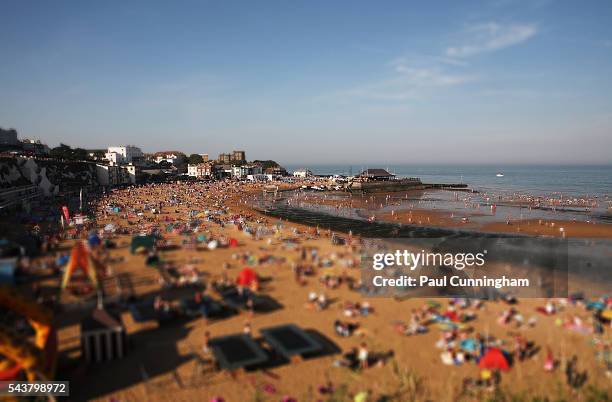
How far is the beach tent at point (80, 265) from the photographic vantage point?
9.41m

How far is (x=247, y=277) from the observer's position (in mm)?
11570

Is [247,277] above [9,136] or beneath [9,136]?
beneath

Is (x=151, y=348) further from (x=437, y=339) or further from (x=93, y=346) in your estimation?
(x=437, y=339)

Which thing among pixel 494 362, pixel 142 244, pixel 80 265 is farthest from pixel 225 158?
pixel 494 362

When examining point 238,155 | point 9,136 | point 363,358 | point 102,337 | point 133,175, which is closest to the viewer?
point 102,337

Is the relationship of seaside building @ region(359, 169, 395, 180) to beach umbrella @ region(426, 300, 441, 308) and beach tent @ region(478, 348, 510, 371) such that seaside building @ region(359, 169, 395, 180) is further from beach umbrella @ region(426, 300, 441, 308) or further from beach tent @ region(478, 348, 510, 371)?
beach tent @ region(478, 348, 510, 371)

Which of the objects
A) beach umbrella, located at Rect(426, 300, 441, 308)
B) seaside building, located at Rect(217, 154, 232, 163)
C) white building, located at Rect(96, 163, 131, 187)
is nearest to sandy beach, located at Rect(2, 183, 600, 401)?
beach umbrella, located at Rect(426, 300, 441, 308)

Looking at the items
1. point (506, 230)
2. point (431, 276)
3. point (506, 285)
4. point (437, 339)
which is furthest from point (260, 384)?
point (506, 230)

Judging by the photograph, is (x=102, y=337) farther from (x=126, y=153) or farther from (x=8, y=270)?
(x=126, y=153)

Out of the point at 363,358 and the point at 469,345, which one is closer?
the point at 363,358

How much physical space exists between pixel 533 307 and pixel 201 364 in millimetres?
10191

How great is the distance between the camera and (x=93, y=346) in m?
9.02
